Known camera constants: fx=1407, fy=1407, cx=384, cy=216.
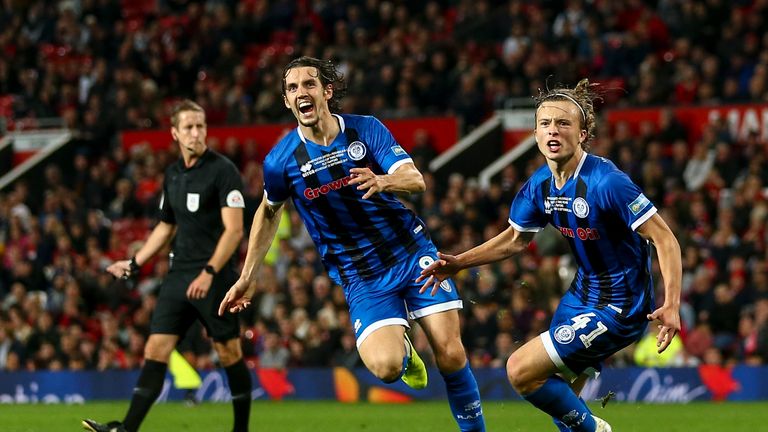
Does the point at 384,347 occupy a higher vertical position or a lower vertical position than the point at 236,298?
lower

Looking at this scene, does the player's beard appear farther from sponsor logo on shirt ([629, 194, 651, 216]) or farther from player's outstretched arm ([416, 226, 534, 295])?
sponsor logo on shirt ([629, 194, 651, 216])

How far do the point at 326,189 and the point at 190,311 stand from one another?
2.12 m

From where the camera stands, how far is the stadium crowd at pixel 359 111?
1588cm

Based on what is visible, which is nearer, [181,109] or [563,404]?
[563,404]

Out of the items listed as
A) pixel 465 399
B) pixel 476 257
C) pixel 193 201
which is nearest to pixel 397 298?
pixel 476 257

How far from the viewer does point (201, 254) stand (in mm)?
9828

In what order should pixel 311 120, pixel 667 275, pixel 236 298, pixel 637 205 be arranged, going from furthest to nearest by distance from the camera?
pixel 236 298 → pixel 311 120 → pixel 637 205 → pixel 667 275

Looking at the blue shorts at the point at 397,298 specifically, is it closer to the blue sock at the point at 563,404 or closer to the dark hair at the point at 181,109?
the blue sock at the point at 563,404

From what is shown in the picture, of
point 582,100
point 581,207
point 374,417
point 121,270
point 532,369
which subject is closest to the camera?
point 581,207

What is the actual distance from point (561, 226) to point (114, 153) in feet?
52.6

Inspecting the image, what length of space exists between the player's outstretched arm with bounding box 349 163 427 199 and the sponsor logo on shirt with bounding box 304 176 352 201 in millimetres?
395

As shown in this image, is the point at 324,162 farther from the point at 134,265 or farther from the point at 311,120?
the point at 134,265

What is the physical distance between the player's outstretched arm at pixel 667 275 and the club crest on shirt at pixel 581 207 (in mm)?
322

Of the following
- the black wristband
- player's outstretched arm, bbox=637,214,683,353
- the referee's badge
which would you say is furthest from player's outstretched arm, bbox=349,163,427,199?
the black wristband
